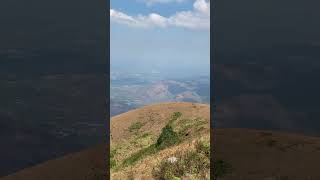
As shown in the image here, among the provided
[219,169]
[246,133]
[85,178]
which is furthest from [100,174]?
[246,133]

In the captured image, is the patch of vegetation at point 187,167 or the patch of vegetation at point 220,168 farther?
the patch of vegetation at point 187,167

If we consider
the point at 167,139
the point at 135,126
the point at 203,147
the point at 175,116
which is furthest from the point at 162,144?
the point at 135,126

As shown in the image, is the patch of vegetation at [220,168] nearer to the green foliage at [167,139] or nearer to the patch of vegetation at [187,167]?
the patch of vegetation at [187,167]

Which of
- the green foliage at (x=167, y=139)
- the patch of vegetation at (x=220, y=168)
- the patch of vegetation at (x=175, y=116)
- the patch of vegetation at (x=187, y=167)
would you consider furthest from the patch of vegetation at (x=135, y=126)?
the patch of vegetation at (x=220, y=168)

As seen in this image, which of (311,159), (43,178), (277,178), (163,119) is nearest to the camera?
(277,178)

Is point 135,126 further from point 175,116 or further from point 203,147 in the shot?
point 203,147

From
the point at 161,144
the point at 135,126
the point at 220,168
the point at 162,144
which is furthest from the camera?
the point at 135,126

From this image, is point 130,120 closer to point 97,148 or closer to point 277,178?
point 97,148
